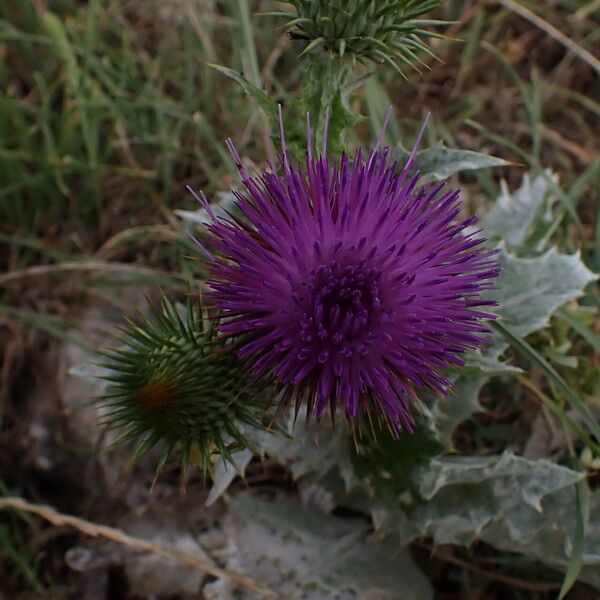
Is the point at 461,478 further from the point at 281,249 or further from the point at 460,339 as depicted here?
the point at 281,249

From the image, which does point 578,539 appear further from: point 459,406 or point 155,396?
point 155,396

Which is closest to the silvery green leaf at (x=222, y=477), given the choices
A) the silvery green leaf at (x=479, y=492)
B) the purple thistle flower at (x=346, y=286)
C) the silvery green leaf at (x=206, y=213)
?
the purple thistle flower at (x=346, y=286)

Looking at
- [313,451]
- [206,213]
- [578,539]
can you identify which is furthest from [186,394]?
[578,539]

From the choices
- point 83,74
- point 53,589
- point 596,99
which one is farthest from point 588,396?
point 83,74

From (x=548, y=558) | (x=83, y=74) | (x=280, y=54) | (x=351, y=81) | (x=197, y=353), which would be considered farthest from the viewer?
(x=280, y=54)

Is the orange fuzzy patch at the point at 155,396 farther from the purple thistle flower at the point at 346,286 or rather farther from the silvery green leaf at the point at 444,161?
the silvery green leaf at the point at 444,161

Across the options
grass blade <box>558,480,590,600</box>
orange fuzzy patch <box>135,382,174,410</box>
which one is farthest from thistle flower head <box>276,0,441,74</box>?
grass blade <box>558,480,590,600</box>
